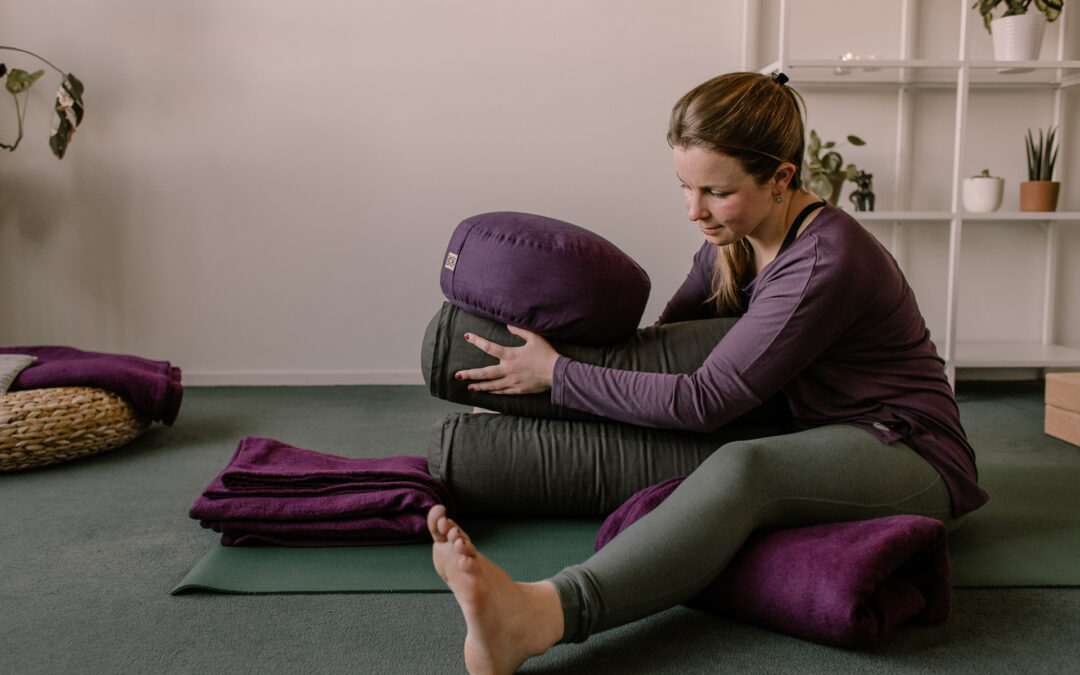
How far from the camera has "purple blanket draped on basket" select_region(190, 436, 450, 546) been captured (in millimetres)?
1454

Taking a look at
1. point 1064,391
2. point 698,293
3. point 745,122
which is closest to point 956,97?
point 1064,391

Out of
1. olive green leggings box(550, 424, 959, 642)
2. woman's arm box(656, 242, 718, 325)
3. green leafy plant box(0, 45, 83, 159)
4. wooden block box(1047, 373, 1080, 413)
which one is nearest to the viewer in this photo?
olive green leggings box(550, 424, 959, 642)

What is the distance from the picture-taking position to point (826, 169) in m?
2.89

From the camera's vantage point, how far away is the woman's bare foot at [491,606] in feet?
3.11

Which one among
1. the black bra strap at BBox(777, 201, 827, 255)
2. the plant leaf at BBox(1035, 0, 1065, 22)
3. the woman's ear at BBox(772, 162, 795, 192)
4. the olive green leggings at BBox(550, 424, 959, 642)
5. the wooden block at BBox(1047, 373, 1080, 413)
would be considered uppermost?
the plant leaf at BBox(1035, 0, 1065, 22)

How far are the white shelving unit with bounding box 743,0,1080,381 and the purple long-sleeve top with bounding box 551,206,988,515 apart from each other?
Answer: 5.13ft

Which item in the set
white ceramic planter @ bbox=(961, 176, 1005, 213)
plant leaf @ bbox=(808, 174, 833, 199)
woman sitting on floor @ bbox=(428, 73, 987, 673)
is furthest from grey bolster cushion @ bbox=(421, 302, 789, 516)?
white ceramic planter @ bbox=(961, 176, 1005, 213)

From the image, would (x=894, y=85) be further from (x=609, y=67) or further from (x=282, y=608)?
(x=282, y=608)

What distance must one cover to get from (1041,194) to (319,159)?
7.92 feet

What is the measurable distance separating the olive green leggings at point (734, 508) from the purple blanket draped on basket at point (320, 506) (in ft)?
1.50

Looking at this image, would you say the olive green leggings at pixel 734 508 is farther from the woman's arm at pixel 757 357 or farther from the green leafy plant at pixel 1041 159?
the green leafy plant at pixel 1041 159

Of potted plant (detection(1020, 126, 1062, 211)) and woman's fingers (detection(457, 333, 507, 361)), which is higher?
potted plant (detection(1020, 126, 1062, 211))

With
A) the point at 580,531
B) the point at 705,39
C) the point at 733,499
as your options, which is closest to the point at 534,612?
the point at 733,499

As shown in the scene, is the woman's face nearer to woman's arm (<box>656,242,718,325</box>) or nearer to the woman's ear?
the woman's ear
